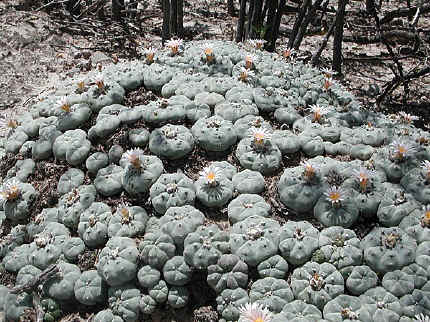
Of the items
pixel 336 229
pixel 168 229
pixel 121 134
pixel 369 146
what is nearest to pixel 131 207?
pixel 168 229

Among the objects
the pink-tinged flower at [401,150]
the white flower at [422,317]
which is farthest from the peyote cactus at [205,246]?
the pink-tinged flower at [401,150]

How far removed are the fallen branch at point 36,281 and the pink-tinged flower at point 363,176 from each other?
2176mm

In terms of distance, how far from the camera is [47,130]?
4.20 meters

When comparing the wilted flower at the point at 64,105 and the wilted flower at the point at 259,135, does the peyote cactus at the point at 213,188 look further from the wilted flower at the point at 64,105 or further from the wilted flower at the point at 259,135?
the wilted flower at the point at 64,105

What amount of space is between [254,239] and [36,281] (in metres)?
1.47

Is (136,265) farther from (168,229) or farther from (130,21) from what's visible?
(130,21)

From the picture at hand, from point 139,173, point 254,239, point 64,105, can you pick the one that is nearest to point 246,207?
point 254,239

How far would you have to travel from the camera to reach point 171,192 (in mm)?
3516

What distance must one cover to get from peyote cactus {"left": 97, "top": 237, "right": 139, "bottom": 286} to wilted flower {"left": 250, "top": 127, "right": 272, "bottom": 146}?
1210 millimetres

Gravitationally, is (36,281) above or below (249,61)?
below

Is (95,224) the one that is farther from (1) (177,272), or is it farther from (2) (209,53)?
(2) (209,53)

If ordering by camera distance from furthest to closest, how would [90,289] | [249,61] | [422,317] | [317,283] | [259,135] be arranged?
[249,61]
[259,135]
[90,289]
[317,283]
[422,317]

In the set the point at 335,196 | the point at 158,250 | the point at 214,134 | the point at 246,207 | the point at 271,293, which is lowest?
the point at 271,293

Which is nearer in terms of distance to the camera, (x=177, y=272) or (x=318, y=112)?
(x=177, y=272)
